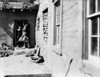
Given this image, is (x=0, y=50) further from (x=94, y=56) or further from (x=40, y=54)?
(x=94, y=56)

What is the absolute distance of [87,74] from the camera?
3752mm

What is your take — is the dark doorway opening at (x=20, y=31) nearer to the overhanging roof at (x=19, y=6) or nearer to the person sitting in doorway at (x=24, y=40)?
the person sitting in doorway at (x=24, y=40)

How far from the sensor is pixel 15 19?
49.6 feet

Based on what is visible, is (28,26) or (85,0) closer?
(85,0)

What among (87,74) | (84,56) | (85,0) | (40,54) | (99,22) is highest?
(85,0)

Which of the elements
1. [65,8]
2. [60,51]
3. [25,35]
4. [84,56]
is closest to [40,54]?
[25,35]

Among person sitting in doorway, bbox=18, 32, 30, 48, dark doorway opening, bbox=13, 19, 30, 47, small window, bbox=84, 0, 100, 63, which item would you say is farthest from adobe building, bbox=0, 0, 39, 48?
small window, bbox=84, 0, 100, 63

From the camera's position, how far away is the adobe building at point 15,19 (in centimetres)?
1463

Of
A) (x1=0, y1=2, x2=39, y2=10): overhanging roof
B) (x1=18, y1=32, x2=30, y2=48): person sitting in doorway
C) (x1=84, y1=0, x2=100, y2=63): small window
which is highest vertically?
(x1=0, y1=2, x2=39, y2=10): overhanging roof

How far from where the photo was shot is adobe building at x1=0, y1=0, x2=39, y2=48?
14.6 meters

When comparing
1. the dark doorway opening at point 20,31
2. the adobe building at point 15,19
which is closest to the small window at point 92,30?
the adobe building at point 15,19

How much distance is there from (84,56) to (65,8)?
7.70 ft

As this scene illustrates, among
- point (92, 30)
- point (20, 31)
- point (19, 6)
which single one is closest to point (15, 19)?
point (20, 31)

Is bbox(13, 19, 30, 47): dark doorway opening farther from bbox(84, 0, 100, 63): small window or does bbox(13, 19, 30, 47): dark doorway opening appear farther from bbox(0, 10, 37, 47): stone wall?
bbox(84, 0, 100, 63): small window
